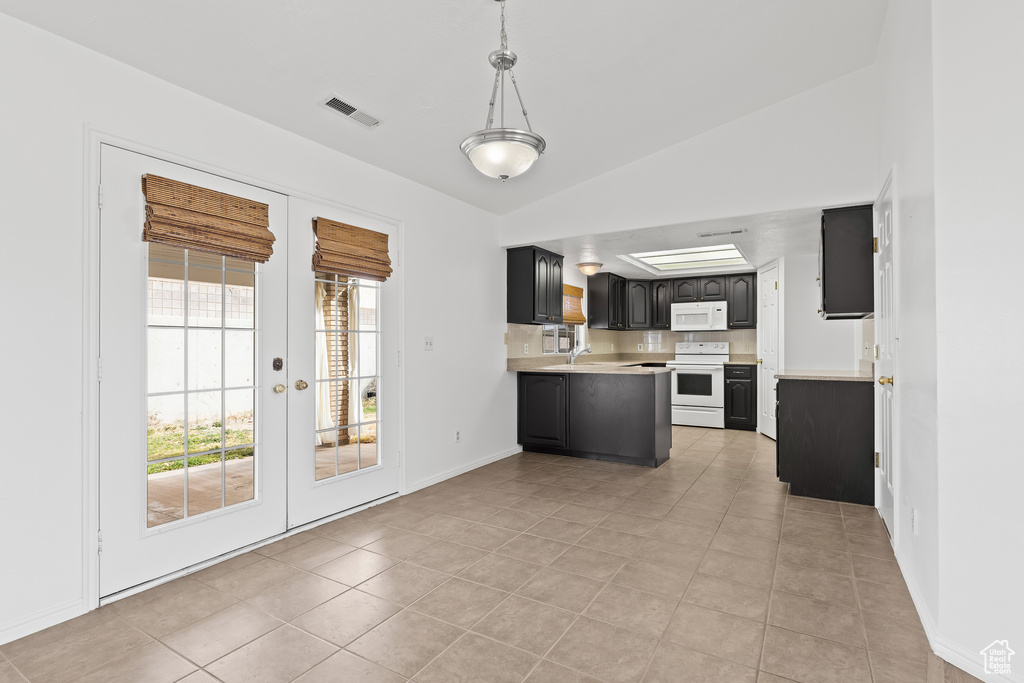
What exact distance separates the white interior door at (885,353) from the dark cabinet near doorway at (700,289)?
381 cm

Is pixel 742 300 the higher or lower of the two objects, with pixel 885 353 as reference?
higher

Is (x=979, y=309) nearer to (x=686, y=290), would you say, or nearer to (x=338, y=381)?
(x=338, y=381)

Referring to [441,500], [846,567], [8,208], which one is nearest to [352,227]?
[8,208]

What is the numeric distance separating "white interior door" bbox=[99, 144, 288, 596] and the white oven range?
18.4 feet

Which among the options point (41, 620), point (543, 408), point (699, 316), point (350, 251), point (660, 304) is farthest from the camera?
point (660, 304)

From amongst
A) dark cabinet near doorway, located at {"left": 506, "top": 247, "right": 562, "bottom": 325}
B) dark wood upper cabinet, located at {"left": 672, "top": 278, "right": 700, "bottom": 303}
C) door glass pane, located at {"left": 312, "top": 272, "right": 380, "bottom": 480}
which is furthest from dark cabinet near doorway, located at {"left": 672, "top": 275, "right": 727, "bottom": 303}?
door glass pane, located at {"left": 312, "top": 272, "right": 380, "bottom": 480}

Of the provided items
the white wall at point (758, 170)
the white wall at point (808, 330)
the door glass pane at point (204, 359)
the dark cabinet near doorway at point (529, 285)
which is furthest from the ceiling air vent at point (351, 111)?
the white wall at point (808, 330)

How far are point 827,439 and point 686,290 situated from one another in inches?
162

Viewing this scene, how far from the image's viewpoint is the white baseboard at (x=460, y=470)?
4.19 m

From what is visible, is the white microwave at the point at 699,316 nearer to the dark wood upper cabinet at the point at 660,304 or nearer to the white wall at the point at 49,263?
the dark wood upper cabinet at the point at 660,304

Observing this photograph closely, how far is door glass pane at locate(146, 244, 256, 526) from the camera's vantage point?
2.60m

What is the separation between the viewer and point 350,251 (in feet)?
11.6

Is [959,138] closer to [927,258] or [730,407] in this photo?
[927,258]

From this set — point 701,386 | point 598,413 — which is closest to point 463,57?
point 598,413
